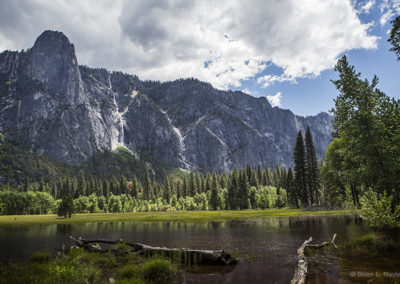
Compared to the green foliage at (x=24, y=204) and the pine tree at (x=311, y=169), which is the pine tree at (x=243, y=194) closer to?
the pine tree at (x=311, y=169)

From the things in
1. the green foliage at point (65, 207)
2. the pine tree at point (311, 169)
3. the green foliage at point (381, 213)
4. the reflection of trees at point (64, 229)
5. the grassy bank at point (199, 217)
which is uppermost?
the pine tree at point (311, 169)

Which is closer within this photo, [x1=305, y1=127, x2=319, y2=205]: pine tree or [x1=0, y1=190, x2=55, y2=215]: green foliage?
[x1=305, y1=127, x2=319, y2=205]: pine tree

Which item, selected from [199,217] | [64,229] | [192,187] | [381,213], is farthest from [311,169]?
[192,187]

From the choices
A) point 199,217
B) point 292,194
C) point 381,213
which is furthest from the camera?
point 292,194

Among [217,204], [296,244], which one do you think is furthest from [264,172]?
[296,244]

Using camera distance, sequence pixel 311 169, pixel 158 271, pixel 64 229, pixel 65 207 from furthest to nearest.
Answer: pixel 65 207 < pixel 311 169 < pixel 64 229 < pixel 158 271

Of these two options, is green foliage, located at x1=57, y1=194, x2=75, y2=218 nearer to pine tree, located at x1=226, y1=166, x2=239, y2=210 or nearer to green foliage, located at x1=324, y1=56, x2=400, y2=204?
pine tree, located at x1=226, y1=166, x2=239, y2=210

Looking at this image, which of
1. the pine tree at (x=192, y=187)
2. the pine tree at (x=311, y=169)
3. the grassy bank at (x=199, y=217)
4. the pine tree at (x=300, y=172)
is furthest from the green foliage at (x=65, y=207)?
the pine tree at (x=192, y=187)

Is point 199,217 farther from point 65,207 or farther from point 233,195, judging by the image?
point 65,207

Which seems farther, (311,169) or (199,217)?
(311,169)

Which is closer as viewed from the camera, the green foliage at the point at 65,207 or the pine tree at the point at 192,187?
the green foliage at the point at 65,207

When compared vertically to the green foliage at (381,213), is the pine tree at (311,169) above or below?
above

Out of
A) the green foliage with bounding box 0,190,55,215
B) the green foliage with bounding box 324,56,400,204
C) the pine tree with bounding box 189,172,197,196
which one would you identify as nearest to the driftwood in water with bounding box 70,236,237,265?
the green foliage with bounding box 324,56,400,204

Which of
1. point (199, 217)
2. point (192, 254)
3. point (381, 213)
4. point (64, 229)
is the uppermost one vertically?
point (381, 213)
